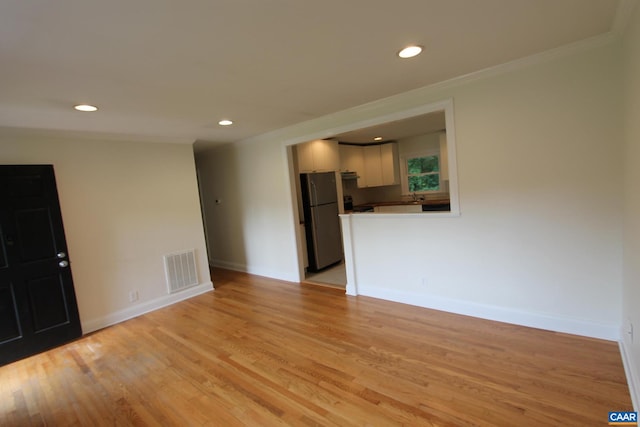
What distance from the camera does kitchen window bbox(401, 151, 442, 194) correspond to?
6148 millimetres

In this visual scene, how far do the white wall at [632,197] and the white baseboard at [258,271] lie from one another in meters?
3.65

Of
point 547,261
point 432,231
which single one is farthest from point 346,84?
point 547,261

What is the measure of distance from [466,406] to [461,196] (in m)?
1.82

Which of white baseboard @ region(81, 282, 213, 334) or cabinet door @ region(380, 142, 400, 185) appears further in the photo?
cabinet door @ region(380, 142, 400, 185)

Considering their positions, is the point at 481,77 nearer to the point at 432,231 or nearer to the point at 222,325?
the point at 432,231

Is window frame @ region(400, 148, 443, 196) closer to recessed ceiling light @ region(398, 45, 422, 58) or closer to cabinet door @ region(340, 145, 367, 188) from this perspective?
cabinet door @ region(340, 145, 367, 188)

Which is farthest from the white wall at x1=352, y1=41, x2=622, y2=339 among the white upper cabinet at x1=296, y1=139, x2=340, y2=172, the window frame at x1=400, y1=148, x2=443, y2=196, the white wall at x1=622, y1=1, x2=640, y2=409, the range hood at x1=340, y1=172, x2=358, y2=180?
the window frame at x1=400, y1=148, x2=443, y2=196

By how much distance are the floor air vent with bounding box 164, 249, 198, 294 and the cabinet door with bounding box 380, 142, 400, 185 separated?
13.3 feet

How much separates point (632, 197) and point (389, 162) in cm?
464

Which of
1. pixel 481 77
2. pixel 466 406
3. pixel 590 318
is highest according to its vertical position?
pixel 481 77

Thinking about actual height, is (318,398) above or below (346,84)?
below

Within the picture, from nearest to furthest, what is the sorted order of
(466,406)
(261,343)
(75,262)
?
(466,406) → (261,343) → (75,262)

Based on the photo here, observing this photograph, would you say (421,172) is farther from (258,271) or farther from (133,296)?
(133,296)

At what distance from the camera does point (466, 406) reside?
6.27 feet
